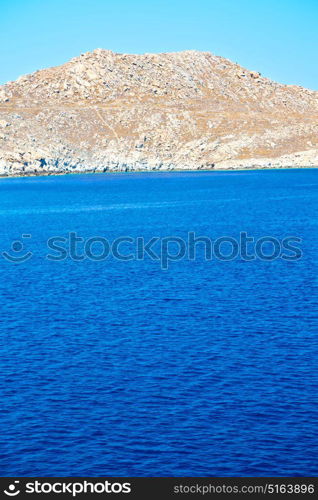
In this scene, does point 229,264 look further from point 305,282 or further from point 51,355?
point 51,355

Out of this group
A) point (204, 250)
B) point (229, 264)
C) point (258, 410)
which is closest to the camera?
point (258, 410)

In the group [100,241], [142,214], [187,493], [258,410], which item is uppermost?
[142,214]

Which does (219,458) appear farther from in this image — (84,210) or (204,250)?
(84,210)

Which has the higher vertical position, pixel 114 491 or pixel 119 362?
pixel 119 362

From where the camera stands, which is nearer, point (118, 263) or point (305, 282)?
point (305, 282)

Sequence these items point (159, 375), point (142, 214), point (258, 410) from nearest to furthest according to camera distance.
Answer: point (258, 410), point (159, 375), point (142, 214)

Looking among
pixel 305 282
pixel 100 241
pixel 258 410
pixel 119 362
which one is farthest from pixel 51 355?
pixel 100 241
